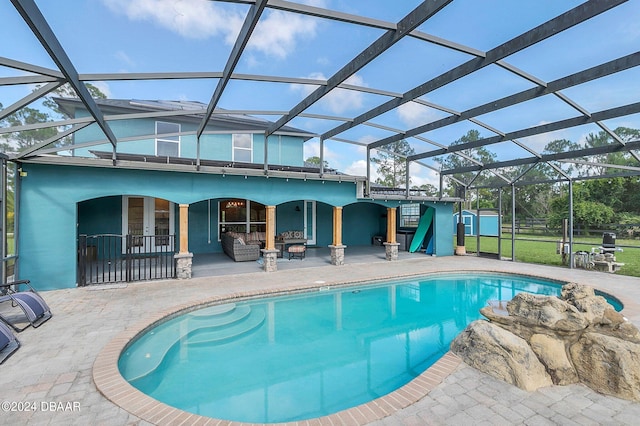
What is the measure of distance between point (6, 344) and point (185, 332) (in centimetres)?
230

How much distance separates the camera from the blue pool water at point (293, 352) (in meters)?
3.68

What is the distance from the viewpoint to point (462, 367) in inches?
149

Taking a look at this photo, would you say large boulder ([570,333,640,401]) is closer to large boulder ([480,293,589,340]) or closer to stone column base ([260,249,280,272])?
large boulder ([480,293,589,340])

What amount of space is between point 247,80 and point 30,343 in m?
5.33

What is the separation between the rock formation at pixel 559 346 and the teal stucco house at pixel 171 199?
613 centimetres

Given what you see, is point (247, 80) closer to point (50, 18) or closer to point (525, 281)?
point (50, 18)

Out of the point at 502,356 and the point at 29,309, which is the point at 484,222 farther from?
the point at 29,309

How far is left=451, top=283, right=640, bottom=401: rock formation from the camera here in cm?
337

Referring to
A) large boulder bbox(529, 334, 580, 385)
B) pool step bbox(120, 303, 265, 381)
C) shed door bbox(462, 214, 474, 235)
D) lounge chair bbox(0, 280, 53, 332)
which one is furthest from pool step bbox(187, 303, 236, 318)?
shed door bbox(462, 214, 474, 235)

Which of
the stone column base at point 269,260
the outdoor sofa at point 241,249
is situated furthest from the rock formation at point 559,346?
the outdoor sofa at point 241,249

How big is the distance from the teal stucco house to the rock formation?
20.1ft

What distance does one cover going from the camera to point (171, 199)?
28.9 feet

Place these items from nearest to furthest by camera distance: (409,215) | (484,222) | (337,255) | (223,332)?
(223,332), (337,255), (409,215), (484,222)

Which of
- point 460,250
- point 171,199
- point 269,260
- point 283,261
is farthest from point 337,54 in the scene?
point 460,250
